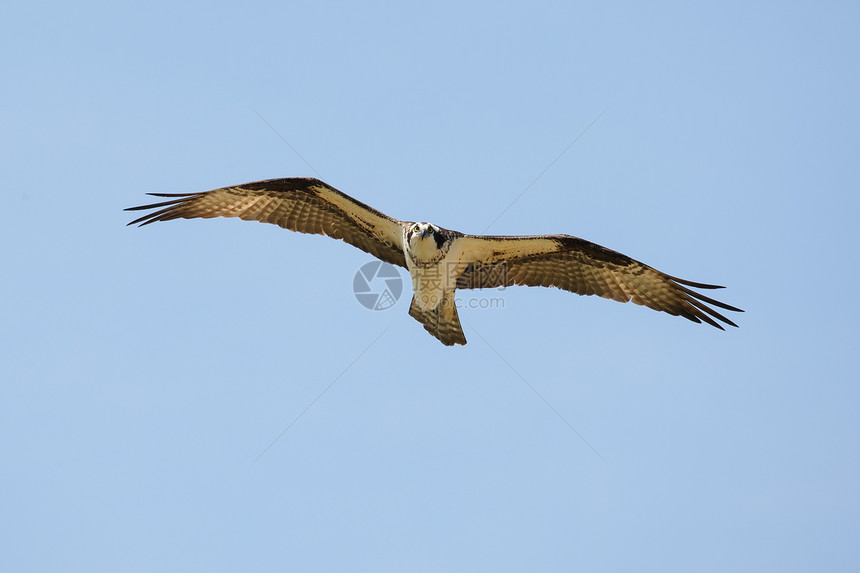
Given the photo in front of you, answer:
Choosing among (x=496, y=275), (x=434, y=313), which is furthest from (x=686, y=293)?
(x=434, y=313)

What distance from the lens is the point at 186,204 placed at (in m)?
11.8

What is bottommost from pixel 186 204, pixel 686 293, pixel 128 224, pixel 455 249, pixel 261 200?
pixel 128 224

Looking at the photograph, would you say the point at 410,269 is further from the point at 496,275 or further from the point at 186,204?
the point at 186,204

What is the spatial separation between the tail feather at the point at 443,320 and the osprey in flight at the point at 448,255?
15 mm

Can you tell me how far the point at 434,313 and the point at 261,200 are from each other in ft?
10.0

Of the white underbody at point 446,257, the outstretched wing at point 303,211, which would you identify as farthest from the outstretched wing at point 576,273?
the outstretched wing at point 303,211

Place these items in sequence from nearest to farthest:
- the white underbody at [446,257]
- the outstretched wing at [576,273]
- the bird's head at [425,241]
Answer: the bird's head at [425,241] < the white underbody at [446,257] < the outstretched wing at [576,273]

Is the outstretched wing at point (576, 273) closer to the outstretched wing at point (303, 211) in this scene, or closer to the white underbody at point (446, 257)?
the white underbody at point (446, 257)

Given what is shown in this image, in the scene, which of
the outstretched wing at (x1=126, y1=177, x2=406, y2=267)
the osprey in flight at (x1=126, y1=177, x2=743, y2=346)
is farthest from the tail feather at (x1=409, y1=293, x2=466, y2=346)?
the outstretched wing at (x1=126, y1=177, x2=406, y2=267)

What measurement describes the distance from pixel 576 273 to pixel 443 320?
2.17 meters

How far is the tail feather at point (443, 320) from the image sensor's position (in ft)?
39.7

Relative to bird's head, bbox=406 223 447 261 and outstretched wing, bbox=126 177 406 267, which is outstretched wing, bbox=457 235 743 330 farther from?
outstretched wing, bbox=126 177 406 267

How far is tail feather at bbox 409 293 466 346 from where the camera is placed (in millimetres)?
12086

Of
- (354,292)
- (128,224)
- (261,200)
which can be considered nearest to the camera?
(128,224)
